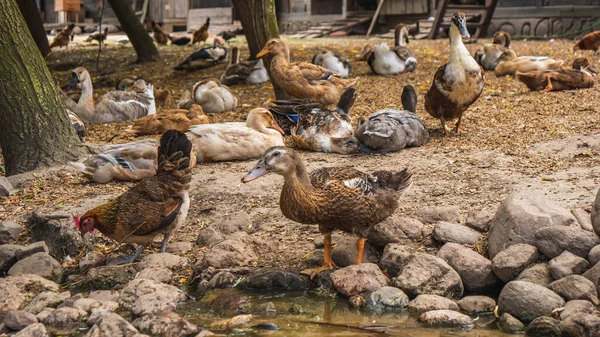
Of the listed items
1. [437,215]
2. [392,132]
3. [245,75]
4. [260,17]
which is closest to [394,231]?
[437,215]

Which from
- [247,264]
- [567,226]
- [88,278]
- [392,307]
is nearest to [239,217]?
[247,264]

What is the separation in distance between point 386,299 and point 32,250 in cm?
307

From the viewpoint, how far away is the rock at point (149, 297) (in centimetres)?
556

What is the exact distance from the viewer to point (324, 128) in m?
9.35

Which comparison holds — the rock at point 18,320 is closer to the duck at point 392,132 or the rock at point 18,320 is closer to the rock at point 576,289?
the rock at point 576,289

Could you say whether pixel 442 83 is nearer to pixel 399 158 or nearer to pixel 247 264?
pixel 399 158

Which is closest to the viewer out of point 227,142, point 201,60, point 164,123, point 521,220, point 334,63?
point 521,220

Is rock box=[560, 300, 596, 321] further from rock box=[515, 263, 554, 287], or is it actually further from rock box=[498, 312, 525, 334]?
rock box=[515, 263, 554, 287]

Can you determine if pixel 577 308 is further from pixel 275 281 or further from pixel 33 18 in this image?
pixel 33 18

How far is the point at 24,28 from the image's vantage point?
872cm

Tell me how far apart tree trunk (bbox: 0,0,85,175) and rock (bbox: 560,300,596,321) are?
5.82 meters

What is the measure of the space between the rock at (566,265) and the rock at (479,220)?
3.22 ft

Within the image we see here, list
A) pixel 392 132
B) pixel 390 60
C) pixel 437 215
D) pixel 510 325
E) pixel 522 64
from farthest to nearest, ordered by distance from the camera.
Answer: pixel 390 60 → pixel 522 64 → pixel 392 132 → pixel 437 215 → pixel 510 325

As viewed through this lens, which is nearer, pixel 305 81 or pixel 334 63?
pixel 305 81
